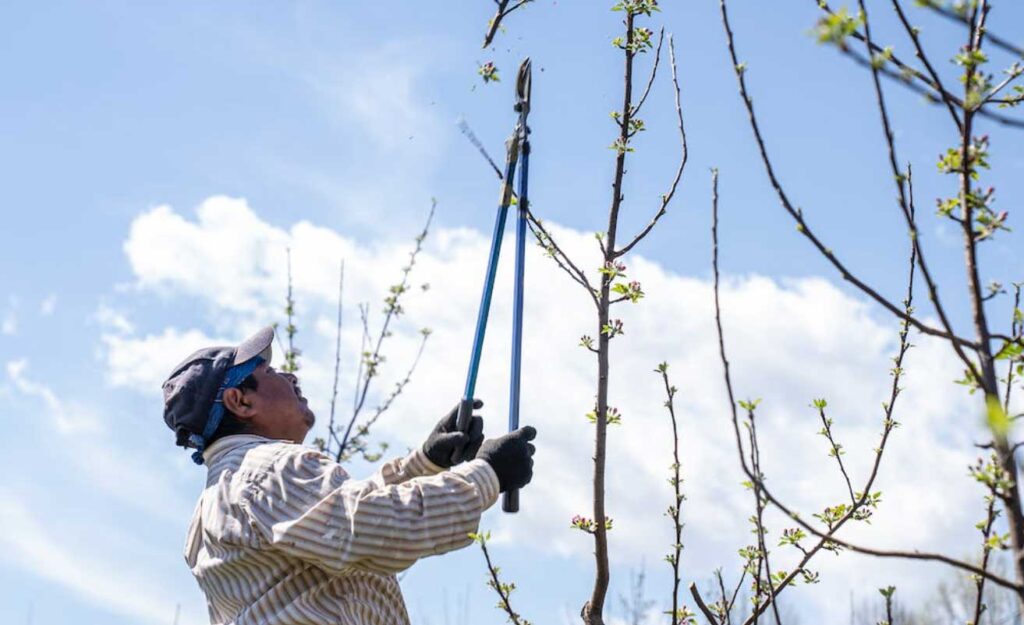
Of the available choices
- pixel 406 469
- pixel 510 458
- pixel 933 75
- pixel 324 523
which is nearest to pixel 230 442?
pixel 406 469

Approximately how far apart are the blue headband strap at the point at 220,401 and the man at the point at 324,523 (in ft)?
0.22

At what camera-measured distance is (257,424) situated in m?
3.79

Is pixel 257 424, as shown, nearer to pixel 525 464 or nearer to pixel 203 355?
pixel 203 355

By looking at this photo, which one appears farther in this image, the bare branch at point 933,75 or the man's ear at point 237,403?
the man's ear at point 237,403

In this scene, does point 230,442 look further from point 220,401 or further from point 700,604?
point 700,604

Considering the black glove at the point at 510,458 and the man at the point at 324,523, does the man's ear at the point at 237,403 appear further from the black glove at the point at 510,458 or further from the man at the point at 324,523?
the black glove at the point at 510,458

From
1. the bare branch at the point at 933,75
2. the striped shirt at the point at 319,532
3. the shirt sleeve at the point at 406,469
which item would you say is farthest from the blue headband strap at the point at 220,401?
the bare branch at the point at 933,75

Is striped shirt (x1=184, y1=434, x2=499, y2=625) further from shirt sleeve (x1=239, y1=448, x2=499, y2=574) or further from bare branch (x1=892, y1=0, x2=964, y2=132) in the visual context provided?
bare branch (x1=892, y1=0, x2=964, y2=132)

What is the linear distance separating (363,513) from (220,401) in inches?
35.6

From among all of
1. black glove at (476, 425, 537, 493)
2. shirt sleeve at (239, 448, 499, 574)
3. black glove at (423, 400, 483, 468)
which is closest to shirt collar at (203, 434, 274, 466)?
shirt sleeve at (239, 448, 499, 574)

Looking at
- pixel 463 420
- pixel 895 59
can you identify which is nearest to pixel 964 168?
pixel 895 59

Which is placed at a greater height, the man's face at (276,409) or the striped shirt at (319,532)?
the man's face at (276,409)

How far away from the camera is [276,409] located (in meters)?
3.81

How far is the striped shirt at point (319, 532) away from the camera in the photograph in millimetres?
3113
